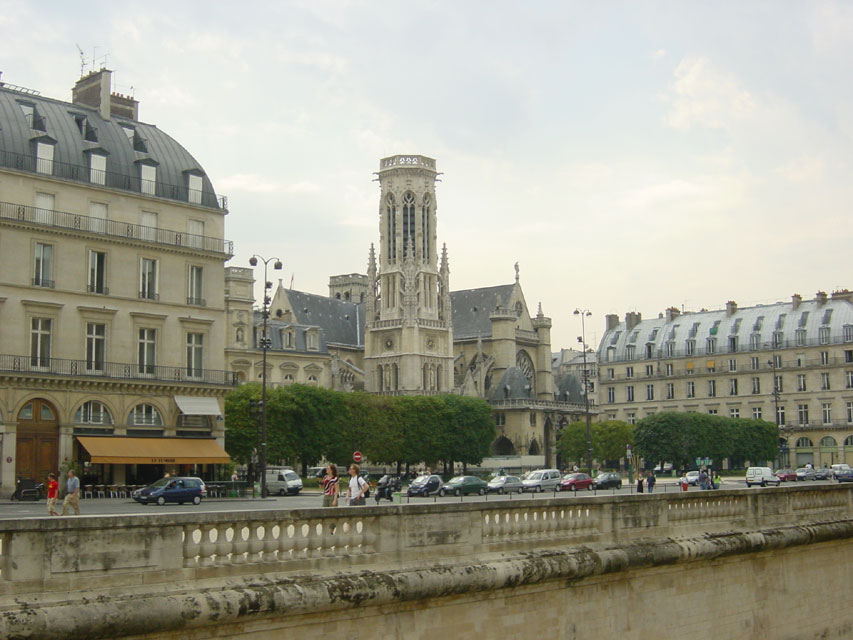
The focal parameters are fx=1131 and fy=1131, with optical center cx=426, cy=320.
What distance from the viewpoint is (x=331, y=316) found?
401 ft

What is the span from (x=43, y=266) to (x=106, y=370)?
4.83 metres

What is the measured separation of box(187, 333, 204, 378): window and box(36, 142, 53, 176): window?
9.02 meters

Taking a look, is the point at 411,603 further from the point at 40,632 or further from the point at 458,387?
the point at 458,387

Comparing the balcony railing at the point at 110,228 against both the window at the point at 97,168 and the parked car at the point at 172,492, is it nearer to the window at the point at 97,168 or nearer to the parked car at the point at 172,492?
the window at the point at 97,168

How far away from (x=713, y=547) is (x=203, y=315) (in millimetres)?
35603

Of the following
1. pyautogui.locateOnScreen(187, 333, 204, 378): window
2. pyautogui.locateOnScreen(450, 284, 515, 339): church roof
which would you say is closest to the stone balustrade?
pyautogui.locateOnScreen(187, 333, 204, 378): window

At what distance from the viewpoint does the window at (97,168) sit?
48.1 metres

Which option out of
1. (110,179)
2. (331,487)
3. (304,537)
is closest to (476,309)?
(110,179)

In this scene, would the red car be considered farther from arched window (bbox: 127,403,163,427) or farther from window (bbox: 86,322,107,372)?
window (bbox: 86,322,107,372)

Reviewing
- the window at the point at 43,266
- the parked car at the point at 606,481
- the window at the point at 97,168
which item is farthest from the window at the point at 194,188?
the parked car at the point at 606,481

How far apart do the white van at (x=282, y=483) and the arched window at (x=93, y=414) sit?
33.9 feet

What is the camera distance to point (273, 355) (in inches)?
3848

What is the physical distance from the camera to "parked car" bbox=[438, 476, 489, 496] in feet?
177

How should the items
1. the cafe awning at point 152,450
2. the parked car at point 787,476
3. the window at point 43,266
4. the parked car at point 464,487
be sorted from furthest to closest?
1. the parked car at point 787,476
2. the parked car at point 464,487
3. the cafe awning at point 152,450
4. the window at point 43,266
